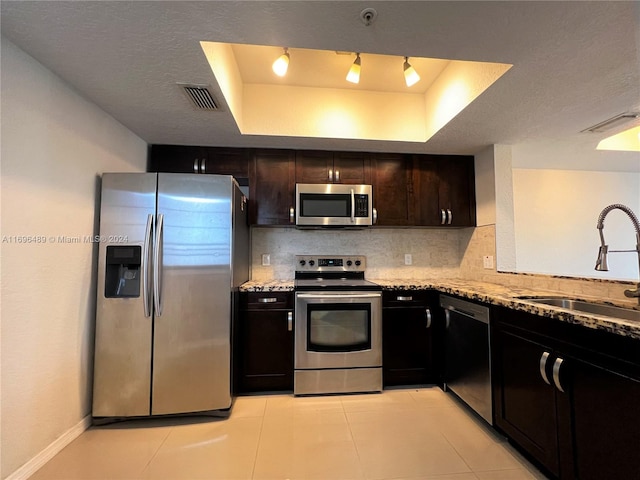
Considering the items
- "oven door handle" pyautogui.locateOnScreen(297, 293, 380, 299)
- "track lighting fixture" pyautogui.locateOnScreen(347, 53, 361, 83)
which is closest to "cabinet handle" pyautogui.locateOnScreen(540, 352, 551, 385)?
"oven door handle" pyautogui.locateOnScreen(297, 293, 380, 299)

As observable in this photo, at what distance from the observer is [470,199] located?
9.59ft

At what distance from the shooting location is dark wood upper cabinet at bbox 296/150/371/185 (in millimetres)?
2752

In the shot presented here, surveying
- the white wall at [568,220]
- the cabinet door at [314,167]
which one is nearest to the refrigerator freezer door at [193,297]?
the cabinet door at [314,167]

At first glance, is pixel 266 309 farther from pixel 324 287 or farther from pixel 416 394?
pixel 416 394

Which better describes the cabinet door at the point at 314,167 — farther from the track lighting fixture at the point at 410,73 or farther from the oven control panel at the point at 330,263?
the track lighting fixture at the point at 410,73

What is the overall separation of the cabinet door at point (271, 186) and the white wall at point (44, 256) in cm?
117

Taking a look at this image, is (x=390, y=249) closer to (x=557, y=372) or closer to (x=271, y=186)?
(x=271, y=186)

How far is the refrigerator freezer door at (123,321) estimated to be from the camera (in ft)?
6.21

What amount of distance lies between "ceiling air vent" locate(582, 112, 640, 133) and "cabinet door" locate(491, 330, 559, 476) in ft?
6.05

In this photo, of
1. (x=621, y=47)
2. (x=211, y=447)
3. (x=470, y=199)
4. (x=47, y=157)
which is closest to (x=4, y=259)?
(x=47, y=157)

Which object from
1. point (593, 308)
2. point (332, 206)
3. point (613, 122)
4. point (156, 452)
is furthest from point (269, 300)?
point (613, 122)

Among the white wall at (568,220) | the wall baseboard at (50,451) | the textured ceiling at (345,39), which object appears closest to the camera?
the textured ceiling at (345,39)

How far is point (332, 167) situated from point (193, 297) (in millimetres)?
1704

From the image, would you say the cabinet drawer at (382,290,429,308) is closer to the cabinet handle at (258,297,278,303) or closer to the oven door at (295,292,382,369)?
the oven door at (295,292,382,369)
